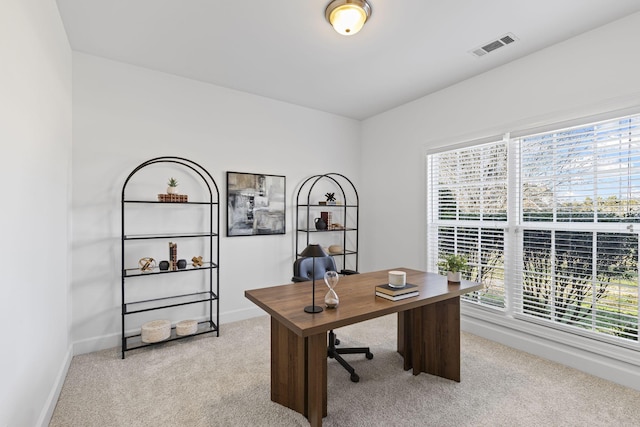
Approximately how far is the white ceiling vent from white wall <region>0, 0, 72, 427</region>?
315 cm

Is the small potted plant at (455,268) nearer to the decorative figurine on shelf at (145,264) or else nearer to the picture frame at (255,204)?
the picture frame at (255,204)

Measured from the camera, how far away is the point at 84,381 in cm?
237

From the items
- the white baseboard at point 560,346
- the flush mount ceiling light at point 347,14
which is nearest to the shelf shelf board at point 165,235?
the flush mount ceiling light at point 347,14

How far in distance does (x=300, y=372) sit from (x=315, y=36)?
99.7 inches

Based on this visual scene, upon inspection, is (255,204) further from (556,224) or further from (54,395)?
(556,224)

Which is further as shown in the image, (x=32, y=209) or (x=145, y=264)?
(x=145, y=264)

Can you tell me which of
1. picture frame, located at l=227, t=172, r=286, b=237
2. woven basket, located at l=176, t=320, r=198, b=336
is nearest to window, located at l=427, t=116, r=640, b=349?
picture frame, located at l=227, t=172, r=286, b=237

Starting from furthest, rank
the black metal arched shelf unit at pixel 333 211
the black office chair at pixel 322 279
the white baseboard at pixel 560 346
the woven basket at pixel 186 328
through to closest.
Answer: the black metal arched shelf unit at pixel 333 211
the woven basket at pixel 186 328
the black office chair at pixel 322 279
the white baseboard at pixel 560 346

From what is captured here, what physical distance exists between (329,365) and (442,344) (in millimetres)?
934

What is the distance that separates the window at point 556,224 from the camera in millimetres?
2393

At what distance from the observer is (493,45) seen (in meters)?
2.70

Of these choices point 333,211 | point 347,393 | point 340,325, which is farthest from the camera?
point 333,211

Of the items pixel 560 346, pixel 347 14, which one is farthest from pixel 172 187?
pixel 560 346

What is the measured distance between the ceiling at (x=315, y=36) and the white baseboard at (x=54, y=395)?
8.74 ft
